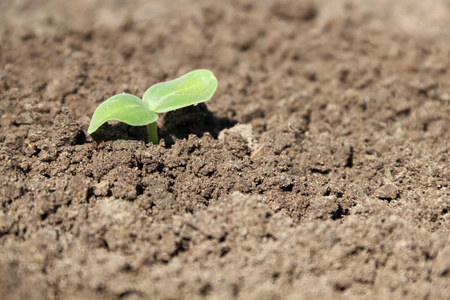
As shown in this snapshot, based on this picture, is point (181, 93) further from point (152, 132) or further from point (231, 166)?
point (231, 166)

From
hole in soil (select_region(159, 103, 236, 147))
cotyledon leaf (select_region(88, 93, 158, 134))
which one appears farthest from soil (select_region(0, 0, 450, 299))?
cotyledon leaf (select_region(88, 93, 158, 134))

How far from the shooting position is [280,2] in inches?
157

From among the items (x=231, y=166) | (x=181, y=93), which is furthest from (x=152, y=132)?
(x=231, y=166)

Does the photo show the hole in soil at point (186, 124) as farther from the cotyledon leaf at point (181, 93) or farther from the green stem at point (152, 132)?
the cotyledon leaf at point (181, 93)

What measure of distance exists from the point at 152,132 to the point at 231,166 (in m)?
0.47

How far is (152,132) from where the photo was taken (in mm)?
2248

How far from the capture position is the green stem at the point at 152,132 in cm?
224

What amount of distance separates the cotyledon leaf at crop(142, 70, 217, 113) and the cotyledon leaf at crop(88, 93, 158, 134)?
4.3 inches

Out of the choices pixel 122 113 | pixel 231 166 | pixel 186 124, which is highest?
pixel 122 113

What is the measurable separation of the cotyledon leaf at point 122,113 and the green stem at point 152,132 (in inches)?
5.0

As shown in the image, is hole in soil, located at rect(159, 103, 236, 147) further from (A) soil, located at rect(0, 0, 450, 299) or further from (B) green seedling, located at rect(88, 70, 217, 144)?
(B) green seedling, located at rect(88, 70, 217, 144)

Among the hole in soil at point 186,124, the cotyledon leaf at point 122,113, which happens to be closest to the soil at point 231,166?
the hole in soil at point 186,124

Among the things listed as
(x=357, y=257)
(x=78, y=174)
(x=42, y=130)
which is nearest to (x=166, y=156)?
(x=78, y=174)

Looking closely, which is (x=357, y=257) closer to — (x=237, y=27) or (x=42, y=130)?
(x=42, y=130)
